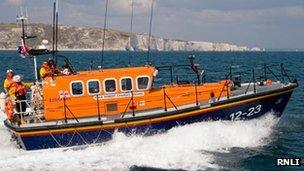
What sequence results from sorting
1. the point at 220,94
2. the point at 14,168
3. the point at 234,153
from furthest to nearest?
the point at 220,94, the point at 234,153, the point at 14,168

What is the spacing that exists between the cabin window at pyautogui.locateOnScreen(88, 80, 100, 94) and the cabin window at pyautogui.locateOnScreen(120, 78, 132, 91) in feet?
2.72

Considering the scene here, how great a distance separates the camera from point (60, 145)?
51.9ft

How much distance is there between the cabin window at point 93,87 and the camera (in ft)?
52.8

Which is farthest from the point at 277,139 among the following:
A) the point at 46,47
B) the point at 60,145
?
the point at 46,47

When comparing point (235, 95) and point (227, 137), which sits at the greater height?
point (235, 95)

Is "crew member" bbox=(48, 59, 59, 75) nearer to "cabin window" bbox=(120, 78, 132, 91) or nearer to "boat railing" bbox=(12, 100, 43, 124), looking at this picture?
"boat railing" bbox=(12, 100, 43, 124)

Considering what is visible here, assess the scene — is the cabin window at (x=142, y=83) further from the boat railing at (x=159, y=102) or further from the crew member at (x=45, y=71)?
the crew member at (x=45, y=71)

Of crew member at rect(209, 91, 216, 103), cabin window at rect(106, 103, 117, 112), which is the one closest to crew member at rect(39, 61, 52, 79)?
cabin window at rect(106, 103, 117, 112)

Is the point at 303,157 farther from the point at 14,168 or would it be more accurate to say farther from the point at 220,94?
the point at 14,168

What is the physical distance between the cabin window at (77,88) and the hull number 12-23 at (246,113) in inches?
210

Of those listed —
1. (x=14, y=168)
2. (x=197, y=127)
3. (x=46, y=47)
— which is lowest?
(x=14, y=168)

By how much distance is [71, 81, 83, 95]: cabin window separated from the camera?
16.1 m

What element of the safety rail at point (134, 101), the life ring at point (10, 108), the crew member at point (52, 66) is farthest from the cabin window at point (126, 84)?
the life ring at point (10, 108)

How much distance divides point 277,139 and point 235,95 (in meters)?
2.59
